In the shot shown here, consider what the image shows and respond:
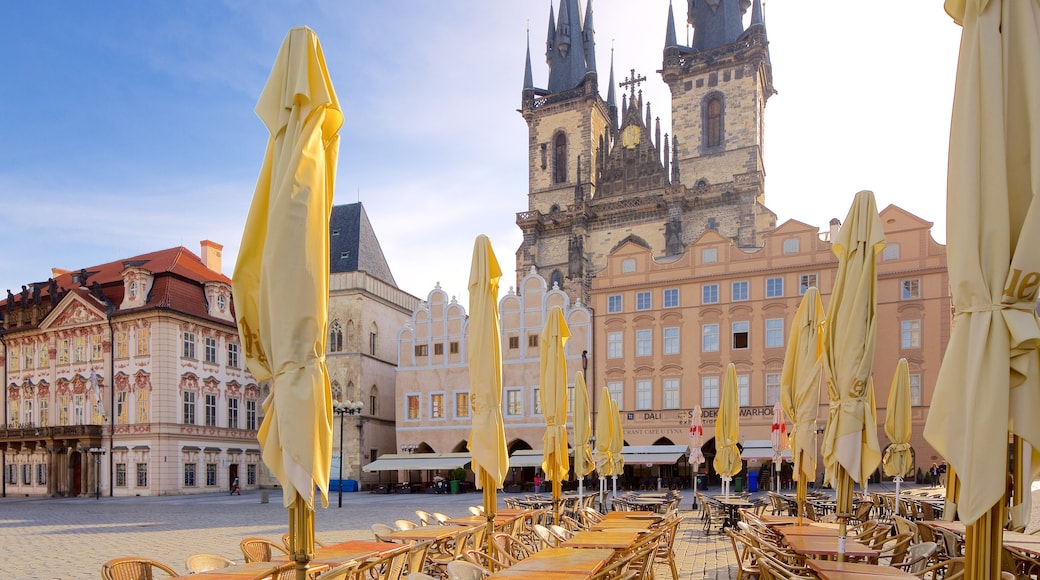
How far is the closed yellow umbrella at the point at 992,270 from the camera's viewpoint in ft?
10.7

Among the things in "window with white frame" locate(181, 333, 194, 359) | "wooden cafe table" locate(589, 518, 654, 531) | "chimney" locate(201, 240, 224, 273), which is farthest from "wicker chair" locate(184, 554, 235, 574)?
"chimney" locate(201, 240, 224, 273)

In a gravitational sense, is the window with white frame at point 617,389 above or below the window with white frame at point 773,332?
below

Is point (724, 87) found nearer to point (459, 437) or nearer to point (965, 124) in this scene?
point (459, 437)

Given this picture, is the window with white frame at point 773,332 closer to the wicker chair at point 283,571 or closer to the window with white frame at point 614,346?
the window with white frame at point 614,346

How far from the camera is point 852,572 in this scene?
584 cm

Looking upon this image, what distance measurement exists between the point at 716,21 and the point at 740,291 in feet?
75.3

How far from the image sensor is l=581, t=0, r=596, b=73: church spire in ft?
179

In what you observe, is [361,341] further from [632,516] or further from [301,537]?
[301,537]

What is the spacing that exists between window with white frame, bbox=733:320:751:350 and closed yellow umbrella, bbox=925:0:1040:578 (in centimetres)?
2972

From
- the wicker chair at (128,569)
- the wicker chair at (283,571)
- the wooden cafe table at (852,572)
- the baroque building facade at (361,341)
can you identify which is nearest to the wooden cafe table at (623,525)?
the wooden cafe table at (852,572)

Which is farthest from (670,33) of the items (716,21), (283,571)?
(283,571)

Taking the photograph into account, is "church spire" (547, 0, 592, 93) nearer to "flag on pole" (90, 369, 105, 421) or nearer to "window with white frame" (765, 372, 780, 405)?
"window with white frame" (765, 372, 780, 405)

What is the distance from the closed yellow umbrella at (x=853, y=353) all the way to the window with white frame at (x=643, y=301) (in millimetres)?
27434

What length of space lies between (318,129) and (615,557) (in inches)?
177
